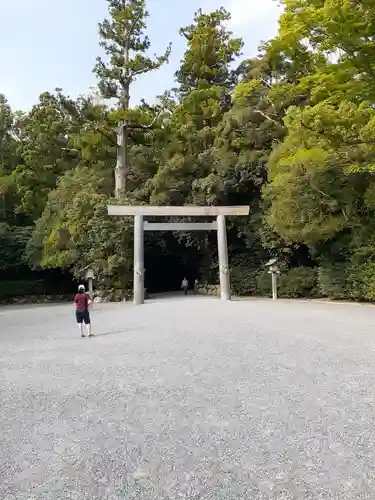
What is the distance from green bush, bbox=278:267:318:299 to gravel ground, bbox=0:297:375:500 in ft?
34.2

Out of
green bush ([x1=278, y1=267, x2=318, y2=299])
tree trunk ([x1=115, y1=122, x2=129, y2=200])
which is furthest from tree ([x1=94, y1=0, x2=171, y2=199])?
green bush ([x1=278, y1=267, x2=318, y2=299])

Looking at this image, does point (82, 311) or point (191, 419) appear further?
point (82, 311)

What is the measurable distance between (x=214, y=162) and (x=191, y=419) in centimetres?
1858

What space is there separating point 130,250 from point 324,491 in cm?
1788

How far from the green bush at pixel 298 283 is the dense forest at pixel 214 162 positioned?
0.20 ft

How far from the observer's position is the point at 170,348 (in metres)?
7.62

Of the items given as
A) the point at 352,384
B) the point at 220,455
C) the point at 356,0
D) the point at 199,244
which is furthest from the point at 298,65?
the point at 220,455

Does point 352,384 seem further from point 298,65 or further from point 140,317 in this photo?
point 298,65

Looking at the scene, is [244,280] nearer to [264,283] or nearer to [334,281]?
[264,283]

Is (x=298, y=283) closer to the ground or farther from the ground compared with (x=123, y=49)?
closer to the ground

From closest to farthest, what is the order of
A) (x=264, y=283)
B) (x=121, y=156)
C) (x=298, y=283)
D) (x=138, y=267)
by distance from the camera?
1. (x=138, y=267)
2. (x=298, y=283)
3. (x=264, y=283)
4. (x=121, y=156)

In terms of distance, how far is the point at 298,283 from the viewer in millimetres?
18922

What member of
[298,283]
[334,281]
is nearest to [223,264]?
[298,283]

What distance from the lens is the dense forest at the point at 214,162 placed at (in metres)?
12.5
